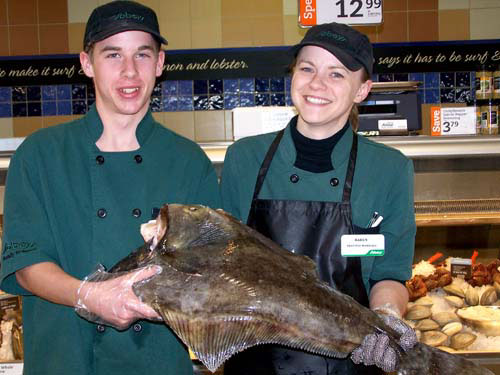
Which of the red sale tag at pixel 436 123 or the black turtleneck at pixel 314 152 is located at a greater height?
the red sale tag at pixel 436 123

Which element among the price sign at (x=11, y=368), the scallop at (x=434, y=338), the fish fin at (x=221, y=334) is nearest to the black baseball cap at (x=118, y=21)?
the fish fin at (x=221, y=334)

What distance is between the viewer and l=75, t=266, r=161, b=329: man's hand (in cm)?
164

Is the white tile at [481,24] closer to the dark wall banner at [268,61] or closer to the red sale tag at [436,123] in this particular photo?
the dark wall banner at [268,61]

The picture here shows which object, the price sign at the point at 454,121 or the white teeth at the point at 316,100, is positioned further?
the price sign at the point at 454,121

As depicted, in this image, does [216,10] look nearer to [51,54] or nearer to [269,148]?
[51,54]

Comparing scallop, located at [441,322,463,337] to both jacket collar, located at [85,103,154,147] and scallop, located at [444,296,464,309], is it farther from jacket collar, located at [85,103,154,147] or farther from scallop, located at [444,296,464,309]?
jacket collar, located at [85,103,154,147]

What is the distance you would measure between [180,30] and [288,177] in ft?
17.9

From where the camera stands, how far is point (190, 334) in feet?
5.28

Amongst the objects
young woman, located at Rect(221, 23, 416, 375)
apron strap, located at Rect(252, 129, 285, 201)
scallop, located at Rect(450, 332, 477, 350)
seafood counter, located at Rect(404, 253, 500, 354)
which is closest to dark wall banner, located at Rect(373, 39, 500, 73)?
seafood counter, located at Rect(404, 253, 500, 354)

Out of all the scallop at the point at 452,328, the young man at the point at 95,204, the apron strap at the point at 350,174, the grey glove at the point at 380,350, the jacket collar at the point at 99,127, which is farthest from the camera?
the scallop at the point at 452,328

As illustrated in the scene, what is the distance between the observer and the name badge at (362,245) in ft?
7.04

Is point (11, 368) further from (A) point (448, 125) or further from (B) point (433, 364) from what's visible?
(A) point (448, 125)

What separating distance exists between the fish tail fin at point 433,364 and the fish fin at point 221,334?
0.90 ft

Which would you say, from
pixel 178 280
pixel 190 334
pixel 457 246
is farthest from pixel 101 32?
pixel 457 246
